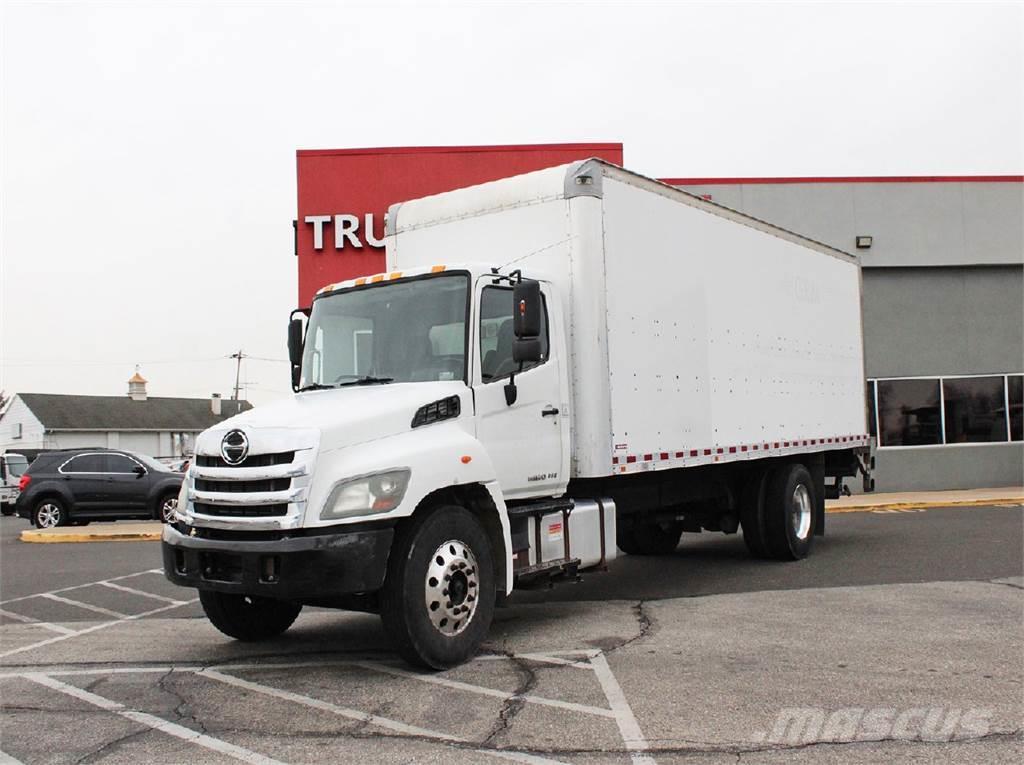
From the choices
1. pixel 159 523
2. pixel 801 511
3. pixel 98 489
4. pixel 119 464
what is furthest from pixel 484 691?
pixel 98 489

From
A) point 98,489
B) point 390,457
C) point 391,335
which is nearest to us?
point 390,457

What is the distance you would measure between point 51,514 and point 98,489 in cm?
108

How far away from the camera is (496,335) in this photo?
283 inches

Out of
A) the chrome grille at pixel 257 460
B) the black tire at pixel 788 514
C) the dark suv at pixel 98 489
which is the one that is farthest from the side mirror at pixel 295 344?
the dark suv at pixel 98 489

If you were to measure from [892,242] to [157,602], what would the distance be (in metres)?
17.9

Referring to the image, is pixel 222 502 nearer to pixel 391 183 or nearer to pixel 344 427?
pixel 344 427

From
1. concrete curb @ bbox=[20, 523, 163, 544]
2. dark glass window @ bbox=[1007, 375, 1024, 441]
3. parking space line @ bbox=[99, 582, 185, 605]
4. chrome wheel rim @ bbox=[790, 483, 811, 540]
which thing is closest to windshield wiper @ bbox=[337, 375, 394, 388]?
parking space line @ bbox=[99, 582, 185, 605]

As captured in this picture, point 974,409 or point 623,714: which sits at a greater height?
point 974,409

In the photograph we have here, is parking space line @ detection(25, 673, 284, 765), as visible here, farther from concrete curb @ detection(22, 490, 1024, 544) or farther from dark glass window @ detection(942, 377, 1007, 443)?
dark glass window @ detection(942, 377, 1007, 443)

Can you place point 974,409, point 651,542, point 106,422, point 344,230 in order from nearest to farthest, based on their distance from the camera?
point 651,542, point 344,230, point 974,409, point 106,422

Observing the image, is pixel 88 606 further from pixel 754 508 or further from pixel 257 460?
pixel 754 508

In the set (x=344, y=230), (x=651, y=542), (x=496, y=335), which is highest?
(x=344, y=230)

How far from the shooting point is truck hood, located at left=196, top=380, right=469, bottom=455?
238 inches

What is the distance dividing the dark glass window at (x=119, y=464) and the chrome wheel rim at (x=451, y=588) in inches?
580
